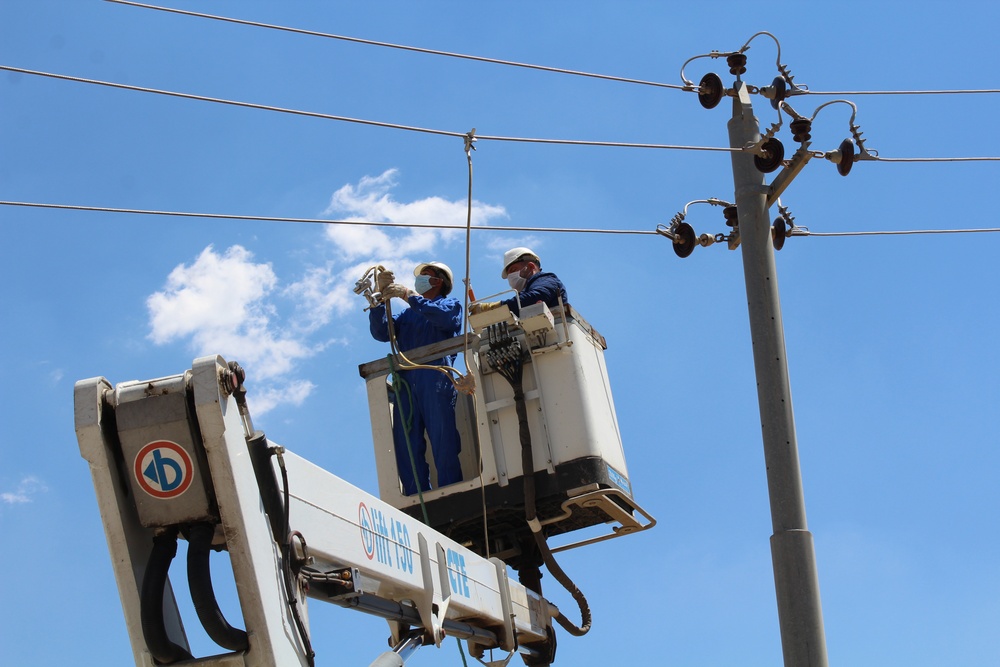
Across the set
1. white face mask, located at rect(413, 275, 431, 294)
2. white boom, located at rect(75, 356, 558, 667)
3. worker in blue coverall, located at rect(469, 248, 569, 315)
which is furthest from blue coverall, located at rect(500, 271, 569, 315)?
white boom, located at rect(75, 356, 558, 667)

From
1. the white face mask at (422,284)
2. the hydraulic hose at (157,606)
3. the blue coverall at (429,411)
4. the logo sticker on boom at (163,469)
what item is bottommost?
the hydraulic hose at (157,606)

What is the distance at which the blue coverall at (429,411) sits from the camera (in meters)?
7.82

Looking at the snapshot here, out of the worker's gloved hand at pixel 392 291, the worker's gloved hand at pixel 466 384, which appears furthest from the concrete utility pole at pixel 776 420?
the worker's gloved hand at pixel 392 291

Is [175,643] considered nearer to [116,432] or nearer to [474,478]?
[116,432]

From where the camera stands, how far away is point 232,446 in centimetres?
380

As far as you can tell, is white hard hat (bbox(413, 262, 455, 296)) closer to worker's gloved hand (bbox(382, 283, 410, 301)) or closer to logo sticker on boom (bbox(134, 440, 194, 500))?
worker's gloved hand (bbox(382, 283, 410, 301))

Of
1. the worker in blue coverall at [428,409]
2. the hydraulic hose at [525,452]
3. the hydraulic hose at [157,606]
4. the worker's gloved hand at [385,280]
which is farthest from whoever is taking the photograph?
the worker in blue coverall at [428,409]

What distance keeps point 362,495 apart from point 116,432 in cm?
123

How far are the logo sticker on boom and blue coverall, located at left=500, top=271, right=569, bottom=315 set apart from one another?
4135mm

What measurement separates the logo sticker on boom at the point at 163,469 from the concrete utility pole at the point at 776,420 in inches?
169

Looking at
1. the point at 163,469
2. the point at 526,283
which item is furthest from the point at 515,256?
the point at 163,469

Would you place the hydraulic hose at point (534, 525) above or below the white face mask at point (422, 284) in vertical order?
below

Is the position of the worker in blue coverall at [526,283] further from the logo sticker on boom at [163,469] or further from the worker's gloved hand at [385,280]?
the logo sticker on boom at [163,469]

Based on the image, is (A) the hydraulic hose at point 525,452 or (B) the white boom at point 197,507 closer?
(B) the white boom at point 197,507
